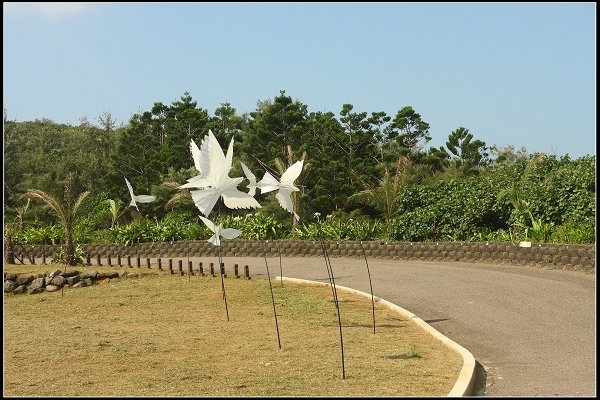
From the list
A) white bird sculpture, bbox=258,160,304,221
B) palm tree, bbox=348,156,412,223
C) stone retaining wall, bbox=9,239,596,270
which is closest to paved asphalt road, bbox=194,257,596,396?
stone retaining wall, bbox=9,239,596,270

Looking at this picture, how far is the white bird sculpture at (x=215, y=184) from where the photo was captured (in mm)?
8602

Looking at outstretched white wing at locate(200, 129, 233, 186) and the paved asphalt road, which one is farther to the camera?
outstretched white wing at locate(200, 129, 233, 186)

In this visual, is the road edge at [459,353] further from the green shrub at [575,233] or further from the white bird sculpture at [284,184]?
the green shrub at [575,233]

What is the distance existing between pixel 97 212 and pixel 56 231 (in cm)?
385

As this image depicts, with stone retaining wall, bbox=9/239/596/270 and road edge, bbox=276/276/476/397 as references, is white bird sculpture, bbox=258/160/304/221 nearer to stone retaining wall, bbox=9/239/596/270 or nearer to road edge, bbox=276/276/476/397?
road edge, bbox=276/276/476/397

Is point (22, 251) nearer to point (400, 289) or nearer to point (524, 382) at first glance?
point (400, 289)

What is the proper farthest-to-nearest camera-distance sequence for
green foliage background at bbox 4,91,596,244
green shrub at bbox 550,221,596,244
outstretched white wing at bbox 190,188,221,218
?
green foliage background at bbox 4,91,596,244, green shrub at bbox 550,221,596,244, outstretched white wing at bbox 190,188,221,218

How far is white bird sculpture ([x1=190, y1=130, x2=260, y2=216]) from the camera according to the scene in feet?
28.2

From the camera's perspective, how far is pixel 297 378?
7.02 meters

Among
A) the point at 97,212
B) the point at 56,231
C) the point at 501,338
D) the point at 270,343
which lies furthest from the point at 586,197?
the point at 97,212

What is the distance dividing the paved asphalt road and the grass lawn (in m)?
0.54

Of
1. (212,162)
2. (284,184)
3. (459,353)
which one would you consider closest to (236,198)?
(212,162)

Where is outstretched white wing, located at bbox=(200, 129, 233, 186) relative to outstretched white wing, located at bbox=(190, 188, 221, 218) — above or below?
above

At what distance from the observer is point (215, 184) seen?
340 inches
